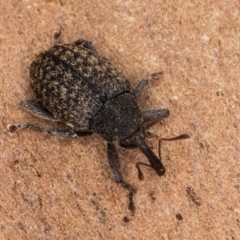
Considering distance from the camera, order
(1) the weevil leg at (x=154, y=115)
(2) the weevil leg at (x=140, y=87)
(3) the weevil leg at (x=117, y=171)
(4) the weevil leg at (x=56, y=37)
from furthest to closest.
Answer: (4) the weevil leg at (x=56, y=37) < (2) the weevil leg at (x=140, y=87) < (1) the weevil leg at (x=154, y=115) < (3) the weevil leg at (x=117, y=171)

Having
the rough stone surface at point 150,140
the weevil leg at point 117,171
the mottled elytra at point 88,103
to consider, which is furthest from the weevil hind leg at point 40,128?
the weevil leg at point 117,171

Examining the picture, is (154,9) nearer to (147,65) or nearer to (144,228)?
(147,65)

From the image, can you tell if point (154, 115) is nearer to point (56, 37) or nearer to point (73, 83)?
point (73, 83)

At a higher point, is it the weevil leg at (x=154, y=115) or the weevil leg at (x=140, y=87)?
the weevil leg at (x=140, y=87)

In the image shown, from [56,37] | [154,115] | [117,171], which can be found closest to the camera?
[117,171]

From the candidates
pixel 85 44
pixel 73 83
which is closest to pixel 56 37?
pixel 85 44

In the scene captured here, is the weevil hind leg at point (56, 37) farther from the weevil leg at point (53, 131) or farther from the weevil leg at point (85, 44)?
the weevil leg at point (53, 131)

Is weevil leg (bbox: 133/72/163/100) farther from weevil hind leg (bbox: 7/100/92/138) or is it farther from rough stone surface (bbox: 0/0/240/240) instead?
weevil hind leg (bbox: 7/100/92/138)
